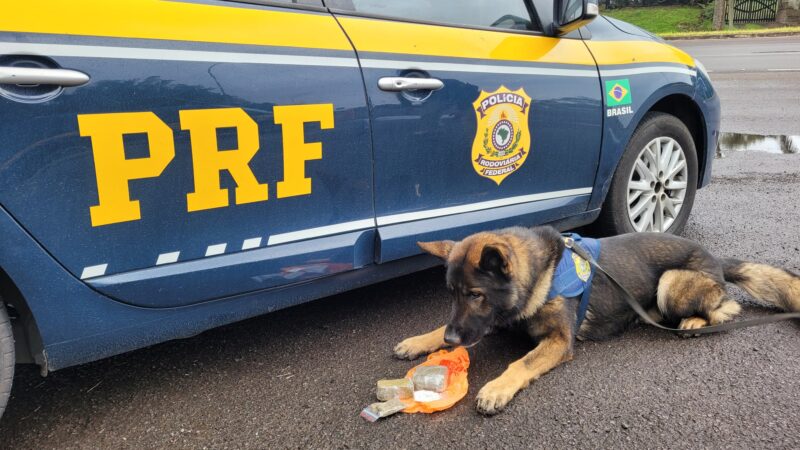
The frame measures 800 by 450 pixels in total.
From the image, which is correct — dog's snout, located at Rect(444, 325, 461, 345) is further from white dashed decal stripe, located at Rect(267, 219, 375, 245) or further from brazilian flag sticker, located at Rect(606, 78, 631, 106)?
brazilian flag sticker, located at Rect(606, 78, 631, 106)

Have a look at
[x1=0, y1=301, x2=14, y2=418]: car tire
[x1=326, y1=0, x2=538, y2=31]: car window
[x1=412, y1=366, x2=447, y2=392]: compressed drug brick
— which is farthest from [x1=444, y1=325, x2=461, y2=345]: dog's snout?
[x1=0, y1=301, x2=14, y2=418]: car tire

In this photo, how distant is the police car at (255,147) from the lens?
183cm

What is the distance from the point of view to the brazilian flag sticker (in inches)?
134

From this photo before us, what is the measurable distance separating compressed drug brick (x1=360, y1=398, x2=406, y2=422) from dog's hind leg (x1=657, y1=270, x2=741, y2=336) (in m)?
1.48

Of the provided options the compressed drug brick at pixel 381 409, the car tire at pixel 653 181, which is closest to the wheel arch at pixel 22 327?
the compressed drug brick at pixel 381 409

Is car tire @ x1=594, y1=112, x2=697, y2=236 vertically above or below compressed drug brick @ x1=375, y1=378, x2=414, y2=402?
above

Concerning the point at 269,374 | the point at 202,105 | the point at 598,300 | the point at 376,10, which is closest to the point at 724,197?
the point at 598,300

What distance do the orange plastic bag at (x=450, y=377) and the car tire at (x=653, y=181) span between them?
1623 mm

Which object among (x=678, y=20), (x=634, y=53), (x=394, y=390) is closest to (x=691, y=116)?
(x=634, y=53)

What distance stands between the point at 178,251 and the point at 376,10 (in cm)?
137

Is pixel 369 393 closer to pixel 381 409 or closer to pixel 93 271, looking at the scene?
pixel 381 409

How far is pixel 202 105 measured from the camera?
2.05 meters

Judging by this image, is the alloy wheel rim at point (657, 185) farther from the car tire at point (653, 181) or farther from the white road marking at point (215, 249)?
the white road marking at point (215, 249)

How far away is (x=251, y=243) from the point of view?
89.5 inches
